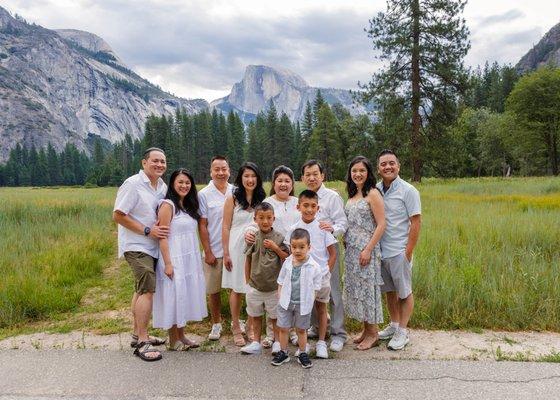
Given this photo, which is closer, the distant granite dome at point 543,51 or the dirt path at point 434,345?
the dirt path at point 434,345

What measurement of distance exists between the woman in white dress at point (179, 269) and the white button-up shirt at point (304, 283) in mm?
967

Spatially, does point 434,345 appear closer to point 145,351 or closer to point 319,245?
point 319,245

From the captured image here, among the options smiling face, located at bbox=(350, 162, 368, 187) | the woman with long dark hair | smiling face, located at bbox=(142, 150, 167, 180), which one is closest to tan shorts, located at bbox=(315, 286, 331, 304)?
the woman with long dark hair

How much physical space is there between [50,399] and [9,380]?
0.60 metres

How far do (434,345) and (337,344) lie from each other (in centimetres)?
100

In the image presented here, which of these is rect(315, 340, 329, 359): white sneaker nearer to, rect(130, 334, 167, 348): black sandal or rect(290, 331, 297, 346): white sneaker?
rect(290, 331, 297, 346): white sneaker

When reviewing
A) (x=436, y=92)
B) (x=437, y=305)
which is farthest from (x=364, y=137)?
(x=437, y=305)

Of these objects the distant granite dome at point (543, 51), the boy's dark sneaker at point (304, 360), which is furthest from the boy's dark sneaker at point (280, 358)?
the distant granite dome at point (543, 51)

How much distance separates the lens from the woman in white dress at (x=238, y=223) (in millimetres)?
4430

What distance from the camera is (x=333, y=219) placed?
422cm

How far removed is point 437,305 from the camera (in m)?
4.95

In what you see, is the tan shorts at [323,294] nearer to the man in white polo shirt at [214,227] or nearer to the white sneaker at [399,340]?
the white sneaker at [399,340]

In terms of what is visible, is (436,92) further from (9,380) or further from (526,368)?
(9,380)

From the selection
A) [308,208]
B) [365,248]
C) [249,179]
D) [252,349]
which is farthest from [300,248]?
[252,349]
